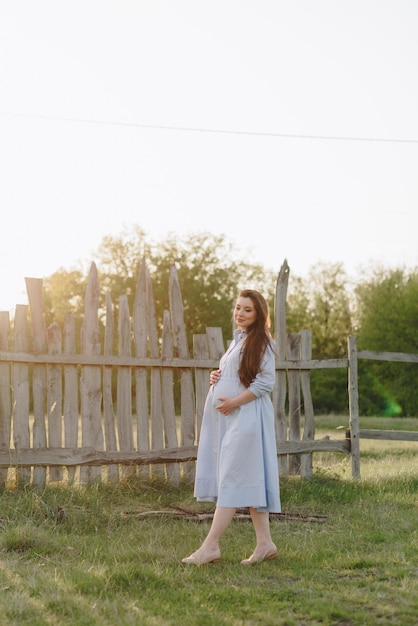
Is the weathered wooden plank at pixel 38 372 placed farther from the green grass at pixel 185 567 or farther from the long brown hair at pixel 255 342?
the long brown hair at pixel 255 342

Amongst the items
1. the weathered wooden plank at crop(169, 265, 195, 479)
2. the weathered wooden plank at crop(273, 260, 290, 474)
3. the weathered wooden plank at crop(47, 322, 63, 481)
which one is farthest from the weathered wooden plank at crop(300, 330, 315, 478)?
the weathered wooden plank at crop(47, 322, 63, 481)

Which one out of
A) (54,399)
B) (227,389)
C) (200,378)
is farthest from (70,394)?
(227,389)

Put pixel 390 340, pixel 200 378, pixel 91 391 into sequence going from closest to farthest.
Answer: pixel 91 391 < pixel 200 378 < pixel 390 340

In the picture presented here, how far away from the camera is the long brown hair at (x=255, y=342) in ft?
17.0

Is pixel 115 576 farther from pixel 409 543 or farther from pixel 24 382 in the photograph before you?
pixel 24 382

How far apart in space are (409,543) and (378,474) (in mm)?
3407

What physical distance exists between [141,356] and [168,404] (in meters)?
0.61

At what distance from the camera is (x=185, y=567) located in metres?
4.93

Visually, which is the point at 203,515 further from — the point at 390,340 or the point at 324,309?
the point at 324,309

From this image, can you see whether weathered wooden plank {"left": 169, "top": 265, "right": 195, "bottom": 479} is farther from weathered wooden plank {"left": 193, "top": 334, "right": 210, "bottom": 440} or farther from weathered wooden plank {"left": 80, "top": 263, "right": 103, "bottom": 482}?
weathered wooden plank {"left": 80, "top": 263, "right": 103, "bottom": 482}

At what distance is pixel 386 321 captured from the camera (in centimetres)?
3541

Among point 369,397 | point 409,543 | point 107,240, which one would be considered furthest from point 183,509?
point 107,240

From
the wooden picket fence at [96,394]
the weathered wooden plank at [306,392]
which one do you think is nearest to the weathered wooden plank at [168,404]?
the wooden picket fence at [96,394]

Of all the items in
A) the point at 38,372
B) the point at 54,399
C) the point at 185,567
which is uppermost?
the point at 38,372
